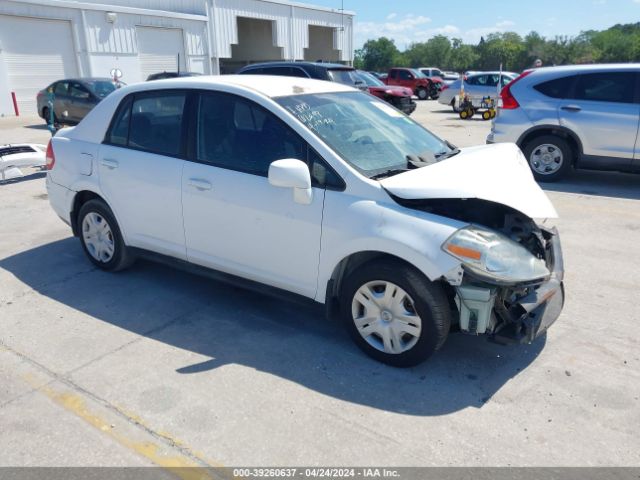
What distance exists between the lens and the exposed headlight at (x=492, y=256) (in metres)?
3.05

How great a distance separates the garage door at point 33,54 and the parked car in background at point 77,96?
7.51 meters

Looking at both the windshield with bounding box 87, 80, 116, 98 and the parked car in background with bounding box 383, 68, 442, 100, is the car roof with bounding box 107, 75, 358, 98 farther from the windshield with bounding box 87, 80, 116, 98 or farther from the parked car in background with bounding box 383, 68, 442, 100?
the parked car in background with bounding box 383, 68, 442, 100

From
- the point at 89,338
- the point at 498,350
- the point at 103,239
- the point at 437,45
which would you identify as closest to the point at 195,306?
the point at 89,338

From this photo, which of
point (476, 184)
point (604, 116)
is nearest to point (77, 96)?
point (604, 116)

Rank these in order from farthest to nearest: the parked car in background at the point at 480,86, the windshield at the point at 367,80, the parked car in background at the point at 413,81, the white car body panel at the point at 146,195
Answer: the parked car in background at the point at 413,81
the parked car in background at the point at 480,86
the windshield at the point at 367,80
the white car body panel at the point at 146,195

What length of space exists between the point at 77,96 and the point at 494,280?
15563 mm

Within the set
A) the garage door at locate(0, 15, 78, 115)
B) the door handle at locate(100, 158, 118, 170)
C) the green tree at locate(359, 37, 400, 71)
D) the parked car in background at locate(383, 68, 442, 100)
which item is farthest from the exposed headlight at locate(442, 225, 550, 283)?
the green tree at locate(359, 37, 400, 71)

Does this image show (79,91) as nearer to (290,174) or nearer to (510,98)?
(510,98)

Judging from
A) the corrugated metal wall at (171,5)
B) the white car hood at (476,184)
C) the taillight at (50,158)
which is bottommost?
the taillight at (50,158)

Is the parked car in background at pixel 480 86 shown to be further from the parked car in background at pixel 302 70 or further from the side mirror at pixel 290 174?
the side mirror at pixel 290 174

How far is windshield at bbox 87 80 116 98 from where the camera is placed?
1533 centimetres

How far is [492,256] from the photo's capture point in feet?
10.1

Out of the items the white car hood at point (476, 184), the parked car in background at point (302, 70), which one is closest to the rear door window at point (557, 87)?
the white car hood at point (476, 184)

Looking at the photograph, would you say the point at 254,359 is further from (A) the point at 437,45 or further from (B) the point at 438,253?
(A) the point at 437,45
